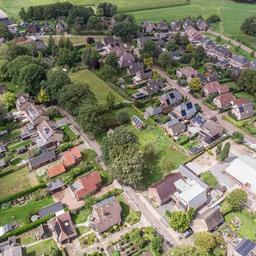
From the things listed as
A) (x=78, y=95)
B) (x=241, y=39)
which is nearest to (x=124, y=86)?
(x=78, y=95)

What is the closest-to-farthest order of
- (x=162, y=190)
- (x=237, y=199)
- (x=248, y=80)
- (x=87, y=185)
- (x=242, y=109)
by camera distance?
(x=237, y=199) < (x=162, y=190) < (x=87, y=185) < (x=242, y=109) < (x=248, y=80)

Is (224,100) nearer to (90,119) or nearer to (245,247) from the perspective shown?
(90,119)

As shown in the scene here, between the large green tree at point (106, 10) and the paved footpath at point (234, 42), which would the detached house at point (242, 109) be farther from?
the large green tree at point (106, 10)

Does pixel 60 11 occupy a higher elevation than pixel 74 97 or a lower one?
lower

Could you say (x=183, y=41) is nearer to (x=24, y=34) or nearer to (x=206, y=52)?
(x=206, y=52)

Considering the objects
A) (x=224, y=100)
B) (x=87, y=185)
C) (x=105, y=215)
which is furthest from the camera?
(x=224, y=100)

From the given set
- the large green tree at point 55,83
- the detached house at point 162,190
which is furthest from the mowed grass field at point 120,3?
the detached house at point 162,190

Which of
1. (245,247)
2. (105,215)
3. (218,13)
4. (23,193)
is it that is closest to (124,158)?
(105,215)
